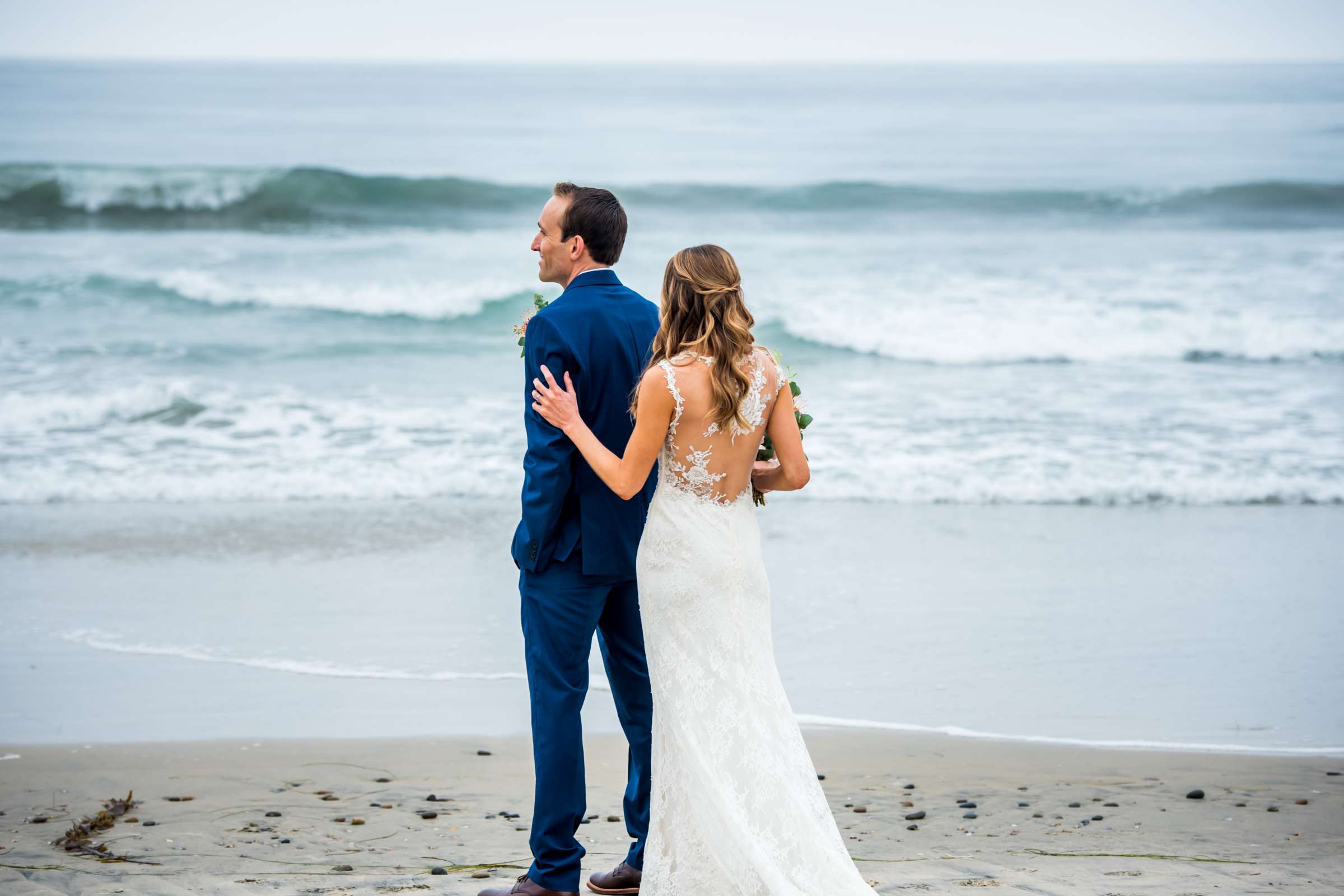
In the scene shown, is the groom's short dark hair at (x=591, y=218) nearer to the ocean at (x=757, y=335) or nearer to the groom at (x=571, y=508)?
the groom at (x=571, y=508)

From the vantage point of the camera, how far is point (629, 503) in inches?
121

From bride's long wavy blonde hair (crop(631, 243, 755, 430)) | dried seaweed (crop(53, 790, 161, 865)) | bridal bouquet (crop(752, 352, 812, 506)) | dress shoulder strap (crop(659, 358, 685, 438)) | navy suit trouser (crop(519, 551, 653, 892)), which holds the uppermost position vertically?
bride's long wavy blonde hair (crop(631, 243, 755, 430))

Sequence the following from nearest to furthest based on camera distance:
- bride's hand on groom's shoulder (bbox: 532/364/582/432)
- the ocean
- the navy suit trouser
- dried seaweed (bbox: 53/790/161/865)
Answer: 1. bride's hand on groom's shoulder (bbox: 532/364/582/432)
2. the navy suit trouser
3. dried seaweed (bbox: 53/790/161/865)
4. the ocean

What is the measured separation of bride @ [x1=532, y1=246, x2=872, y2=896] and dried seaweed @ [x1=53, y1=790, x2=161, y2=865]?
1728 millimetres

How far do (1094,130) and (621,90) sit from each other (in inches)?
633

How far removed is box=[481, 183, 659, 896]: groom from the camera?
297 centimetres

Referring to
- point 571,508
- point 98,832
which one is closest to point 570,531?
point 571,508

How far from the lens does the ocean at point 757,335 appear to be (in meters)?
6.30

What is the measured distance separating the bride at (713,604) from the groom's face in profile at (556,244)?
315 mm

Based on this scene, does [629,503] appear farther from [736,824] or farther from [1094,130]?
[1094,130]

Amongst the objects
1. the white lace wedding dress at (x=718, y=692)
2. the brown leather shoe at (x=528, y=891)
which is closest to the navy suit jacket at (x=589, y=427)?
the white lace wedding dress at (x=718, y=692)

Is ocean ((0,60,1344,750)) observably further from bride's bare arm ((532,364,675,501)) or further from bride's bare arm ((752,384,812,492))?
bride's bare arm ((532,364,675,501))

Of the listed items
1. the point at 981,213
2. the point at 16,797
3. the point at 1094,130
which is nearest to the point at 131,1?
the point at 981,213

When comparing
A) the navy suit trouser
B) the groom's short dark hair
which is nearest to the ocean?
the navy suit trouser
